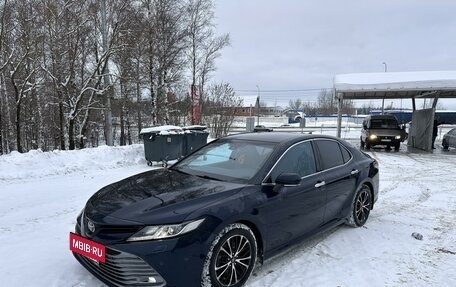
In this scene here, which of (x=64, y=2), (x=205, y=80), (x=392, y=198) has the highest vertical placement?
(x=64, y=2)

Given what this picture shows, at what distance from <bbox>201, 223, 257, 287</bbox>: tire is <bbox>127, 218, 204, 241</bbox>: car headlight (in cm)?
34

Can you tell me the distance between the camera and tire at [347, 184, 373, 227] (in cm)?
557

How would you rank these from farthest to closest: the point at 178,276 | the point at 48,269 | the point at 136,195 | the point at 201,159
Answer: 1. the point at 201,159
2. the point at 48,269
3. the point at 136,195
4. the point at 178,276

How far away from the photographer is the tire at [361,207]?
5566 mm

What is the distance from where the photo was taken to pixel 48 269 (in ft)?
12.7

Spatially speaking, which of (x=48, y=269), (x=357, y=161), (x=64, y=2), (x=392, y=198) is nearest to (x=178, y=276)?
(x=48, y=269)

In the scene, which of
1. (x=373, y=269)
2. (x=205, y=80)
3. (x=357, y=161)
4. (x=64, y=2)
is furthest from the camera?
(x=205, y=80)

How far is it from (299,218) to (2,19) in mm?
14790

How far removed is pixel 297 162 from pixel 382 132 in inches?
654

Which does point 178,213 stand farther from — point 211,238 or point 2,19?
point 2,19

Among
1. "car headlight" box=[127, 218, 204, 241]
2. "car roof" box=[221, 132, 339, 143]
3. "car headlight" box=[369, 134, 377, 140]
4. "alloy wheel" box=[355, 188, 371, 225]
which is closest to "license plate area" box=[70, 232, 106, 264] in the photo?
"car headlight" box=[127, 218, 204, 241]

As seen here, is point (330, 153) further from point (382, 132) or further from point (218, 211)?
point (382, 132)

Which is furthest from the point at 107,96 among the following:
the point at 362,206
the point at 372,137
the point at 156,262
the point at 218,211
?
the point at 156,262

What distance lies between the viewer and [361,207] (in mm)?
5750
